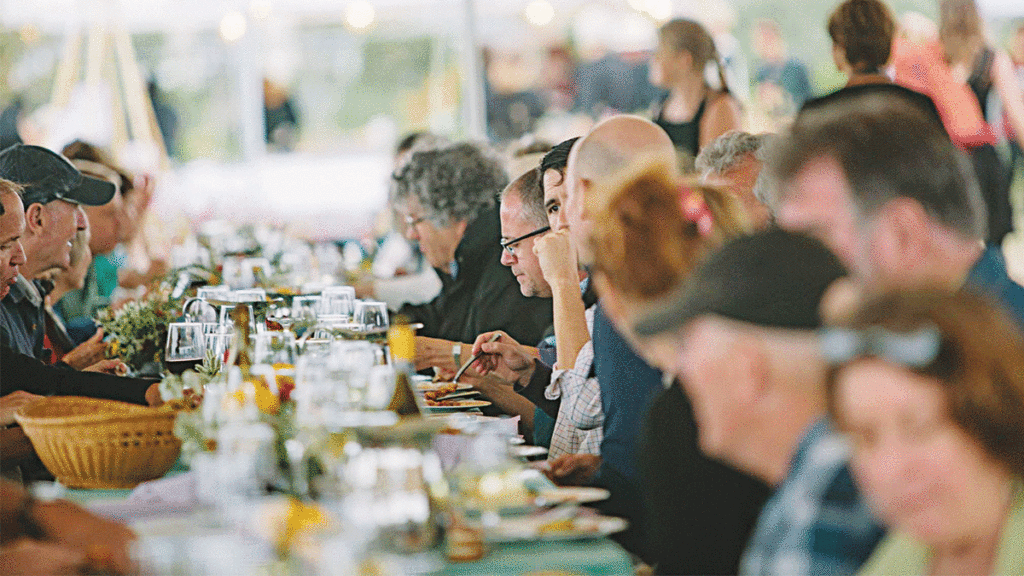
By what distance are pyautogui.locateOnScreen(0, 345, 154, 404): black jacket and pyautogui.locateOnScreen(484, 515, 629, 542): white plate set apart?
1316 millimetres

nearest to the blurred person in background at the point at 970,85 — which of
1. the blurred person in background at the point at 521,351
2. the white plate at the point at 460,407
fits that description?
the blurred person in background at the point at 521,351

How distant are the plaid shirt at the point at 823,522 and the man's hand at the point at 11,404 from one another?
1976mm

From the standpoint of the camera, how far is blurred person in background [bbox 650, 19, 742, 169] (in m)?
→ 5.80

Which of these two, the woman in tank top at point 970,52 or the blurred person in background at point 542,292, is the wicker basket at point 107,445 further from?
the woman in tank top at point 970,52

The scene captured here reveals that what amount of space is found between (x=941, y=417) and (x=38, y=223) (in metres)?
3.39

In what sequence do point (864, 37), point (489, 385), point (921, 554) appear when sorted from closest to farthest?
point (921, 554)
point (489, 385)
point (864, 37)

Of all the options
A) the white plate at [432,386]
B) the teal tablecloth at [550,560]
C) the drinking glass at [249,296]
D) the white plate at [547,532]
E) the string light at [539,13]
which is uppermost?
the string light at [539,13]

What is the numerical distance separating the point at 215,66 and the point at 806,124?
827cm

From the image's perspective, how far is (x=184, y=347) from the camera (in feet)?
10.5

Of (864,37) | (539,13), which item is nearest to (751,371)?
(864,37)

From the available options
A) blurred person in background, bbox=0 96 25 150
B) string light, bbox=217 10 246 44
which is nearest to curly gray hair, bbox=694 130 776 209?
blurred person in background, bbox=0 96 25 150

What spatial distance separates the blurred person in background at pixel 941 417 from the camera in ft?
4.35

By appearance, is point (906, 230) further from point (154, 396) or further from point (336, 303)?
point (336, 303)

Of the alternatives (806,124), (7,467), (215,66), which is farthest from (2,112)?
(806,124)
